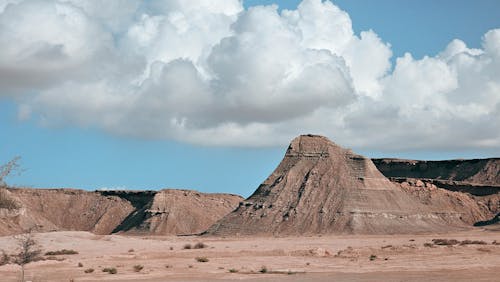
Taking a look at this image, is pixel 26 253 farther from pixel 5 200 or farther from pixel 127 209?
pixel 127 209

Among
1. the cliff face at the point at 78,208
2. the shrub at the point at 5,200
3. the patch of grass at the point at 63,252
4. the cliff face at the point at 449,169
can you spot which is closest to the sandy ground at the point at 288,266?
the patch of grass at the point at 63,252

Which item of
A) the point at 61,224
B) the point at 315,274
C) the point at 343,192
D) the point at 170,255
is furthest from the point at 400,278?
the point at 61,224

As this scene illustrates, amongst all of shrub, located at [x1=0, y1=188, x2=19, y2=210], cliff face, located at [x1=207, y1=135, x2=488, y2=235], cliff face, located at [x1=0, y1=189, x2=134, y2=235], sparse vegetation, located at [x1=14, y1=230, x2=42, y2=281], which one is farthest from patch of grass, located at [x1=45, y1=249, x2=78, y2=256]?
cliff face, located at [x1=0, y1=189, x2=134, y2=235]

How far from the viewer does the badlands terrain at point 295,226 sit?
41656 mm

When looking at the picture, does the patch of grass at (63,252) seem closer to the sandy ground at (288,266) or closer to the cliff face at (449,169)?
the sandy ground at (288,266)

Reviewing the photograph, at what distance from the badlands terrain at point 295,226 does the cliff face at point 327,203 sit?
0.21 meters

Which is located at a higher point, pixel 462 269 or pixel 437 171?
pixel 437 171

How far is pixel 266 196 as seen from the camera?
118000mm

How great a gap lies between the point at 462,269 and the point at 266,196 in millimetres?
78057

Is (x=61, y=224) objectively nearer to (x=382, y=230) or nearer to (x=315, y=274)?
(x=382, y=230)

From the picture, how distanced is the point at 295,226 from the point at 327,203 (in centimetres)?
707

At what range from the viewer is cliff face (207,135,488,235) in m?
107

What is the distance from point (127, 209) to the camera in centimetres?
16088

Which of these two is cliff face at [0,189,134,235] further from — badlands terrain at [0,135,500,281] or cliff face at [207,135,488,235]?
cliff face at [207,135,488,235]
